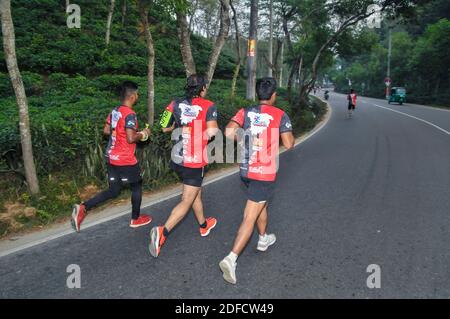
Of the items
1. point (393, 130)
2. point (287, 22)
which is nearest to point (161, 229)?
point (393, 130)

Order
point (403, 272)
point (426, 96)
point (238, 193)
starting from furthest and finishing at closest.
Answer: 1. point (426, 96)
2. point (238, 193)
3. point (403, 272)

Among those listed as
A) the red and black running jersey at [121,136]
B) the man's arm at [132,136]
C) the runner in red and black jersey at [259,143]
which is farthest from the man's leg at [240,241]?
the red and black running jersey at [121,136]

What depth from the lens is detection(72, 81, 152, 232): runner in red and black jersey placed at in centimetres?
432

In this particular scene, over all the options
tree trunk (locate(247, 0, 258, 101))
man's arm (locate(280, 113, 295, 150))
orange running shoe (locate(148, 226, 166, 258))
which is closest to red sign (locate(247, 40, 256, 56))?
tree trunk (locate(247, 0, 258, 101))

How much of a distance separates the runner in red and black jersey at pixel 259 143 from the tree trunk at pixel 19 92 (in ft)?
11.2

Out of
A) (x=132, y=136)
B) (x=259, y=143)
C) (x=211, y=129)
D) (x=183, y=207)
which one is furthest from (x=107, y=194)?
(x=259, y=143)

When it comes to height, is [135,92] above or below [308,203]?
above

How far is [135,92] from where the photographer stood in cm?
448

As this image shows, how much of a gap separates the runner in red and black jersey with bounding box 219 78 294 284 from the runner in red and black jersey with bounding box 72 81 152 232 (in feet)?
4.43

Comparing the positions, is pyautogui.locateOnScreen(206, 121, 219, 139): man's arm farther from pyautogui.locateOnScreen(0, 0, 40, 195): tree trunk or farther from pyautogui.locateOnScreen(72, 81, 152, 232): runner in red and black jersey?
pyautogui.locateOnScreen(0, 0, 40, 195): tree trunk

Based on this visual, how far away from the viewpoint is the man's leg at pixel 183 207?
4.04 metres

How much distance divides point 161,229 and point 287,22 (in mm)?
23179

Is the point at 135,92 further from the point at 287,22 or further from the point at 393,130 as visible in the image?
the point at 287,22
